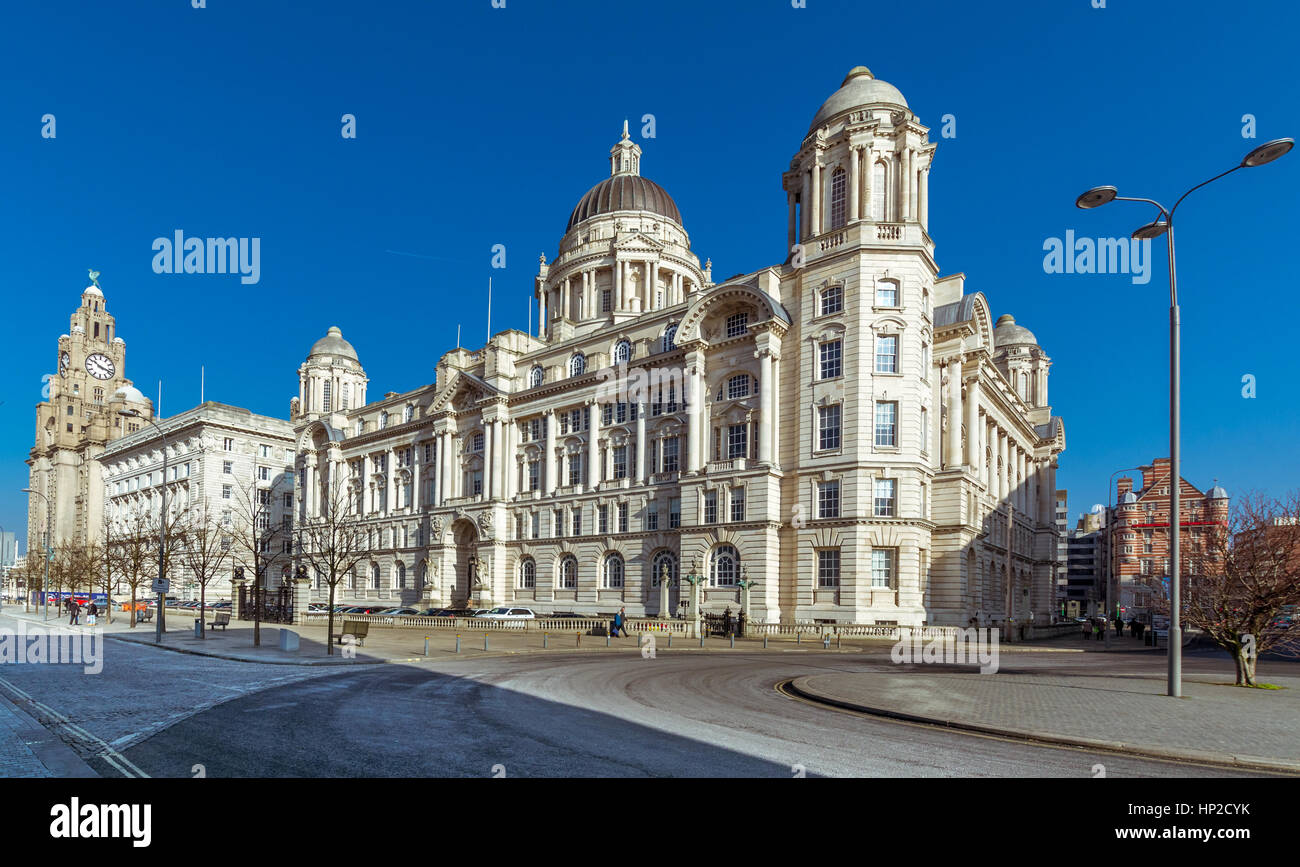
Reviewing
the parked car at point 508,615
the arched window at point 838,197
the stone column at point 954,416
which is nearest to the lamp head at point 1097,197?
the arched window at point 838,197

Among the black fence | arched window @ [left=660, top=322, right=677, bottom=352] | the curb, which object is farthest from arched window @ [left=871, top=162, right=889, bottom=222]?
the black fence

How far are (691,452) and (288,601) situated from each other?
2814 cm

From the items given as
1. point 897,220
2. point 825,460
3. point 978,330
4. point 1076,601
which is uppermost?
point 897,220

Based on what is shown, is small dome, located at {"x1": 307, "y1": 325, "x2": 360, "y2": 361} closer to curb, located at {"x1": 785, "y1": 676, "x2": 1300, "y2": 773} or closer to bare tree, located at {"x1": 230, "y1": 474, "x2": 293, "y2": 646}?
bare tree, located at {"x1": 230, "y1": 474, "x2": 293, "y2": 646}

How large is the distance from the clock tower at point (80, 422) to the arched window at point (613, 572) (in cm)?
10141

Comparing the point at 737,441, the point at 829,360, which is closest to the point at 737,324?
the point at 829,360

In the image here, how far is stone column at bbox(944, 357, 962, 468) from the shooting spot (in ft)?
168

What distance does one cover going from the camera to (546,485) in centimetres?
6481

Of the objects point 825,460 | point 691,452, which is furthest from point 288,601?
point 825,460

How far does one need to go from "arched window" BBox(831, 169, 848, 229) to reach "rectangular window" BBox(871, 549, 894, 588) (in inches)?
796

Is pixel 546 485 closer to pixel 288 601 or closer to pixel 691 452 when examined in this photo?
pixel 691 452

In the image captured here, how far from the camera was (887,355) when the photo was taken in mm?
46875

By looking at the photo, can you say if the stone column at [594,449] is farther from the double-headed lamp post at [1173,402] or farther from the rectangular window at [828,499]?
the double-headed lamp post at [1173,402]

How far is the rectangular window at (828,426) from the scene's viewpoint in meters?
47.6
